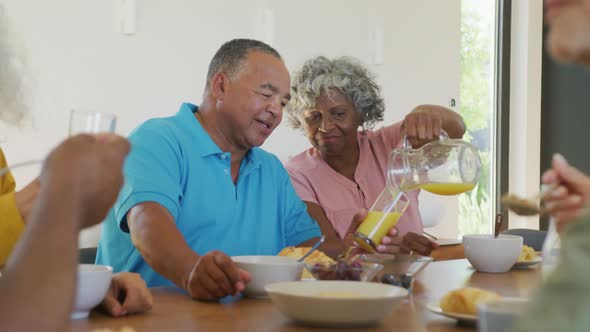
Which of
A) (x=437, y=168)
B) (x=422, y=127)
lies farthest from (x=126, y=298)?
(x=422, y=127)

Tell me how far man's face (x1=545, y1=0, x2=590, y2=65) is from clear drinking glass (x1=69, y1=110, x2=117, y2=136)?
50 cm

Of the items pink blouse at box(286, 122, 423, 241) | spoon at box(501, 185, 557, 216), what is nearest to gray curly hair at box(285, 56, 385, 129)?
pink blouse at box(286, 122, 423, 241)

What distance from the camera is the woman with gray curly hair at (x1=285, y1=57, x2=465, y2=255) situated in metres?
2.69

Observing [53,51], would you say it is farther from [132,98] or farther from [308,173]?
[308,173]

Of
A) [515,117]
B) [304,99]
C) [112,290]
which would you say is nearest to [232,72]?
[304,99]

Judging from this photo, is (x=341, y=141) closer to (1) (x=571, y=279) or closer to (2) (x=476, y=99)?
(1) (x=571, y=279)

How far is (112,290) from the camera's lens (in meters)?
1.23

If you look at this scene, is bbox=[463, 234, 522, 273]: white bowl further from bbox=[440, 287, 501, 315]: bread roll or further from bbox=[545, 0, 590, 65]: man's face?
bbox=[545, 0, 590, 65]: man's face

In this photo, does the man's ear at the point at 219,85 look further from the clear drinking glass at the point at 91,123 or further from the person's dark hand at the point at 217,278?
the clear drinking glass at the point at 91,123

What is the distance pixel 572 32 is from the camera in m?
0.69

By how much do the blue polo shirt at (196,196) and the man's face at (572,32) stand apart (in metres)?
1.18

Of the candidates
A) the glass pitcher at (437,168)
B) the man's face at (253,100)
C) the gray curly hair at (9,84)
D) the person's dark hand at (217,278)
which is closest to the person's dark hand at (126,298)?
the person's dark hand at (217,278)

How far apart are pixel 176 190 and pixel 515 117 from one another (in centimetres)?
368

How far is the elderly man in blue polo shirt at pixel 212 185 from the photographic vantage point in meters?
1.68
